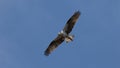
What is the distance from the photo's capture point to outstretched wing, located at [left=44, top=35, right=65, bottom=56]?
105812 millimetres

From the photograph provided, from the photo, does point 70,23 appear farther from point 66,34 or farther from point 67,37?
point 67,37

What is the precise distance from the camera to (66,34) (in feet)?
344

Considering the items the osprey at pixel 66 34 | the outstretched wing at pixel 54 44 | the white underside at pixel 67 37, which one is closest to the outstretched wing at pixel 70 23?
the osprey at pixel 66 34

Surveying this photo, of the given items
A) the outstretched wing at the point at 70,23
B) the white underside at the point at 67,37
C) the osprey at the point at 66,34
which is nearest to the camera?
the white underside at the point at 67,37

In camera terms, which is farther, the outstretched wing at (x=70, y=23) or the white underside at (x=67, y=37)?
the outstretched wing at (x=70, y=23)

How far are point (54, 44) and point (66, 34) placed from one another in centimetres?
251

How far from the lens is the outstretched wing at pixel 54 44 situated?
105812 millimetres

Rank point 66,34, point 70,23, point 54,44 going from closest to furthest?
point 66,34
point 70,23
point 54,44

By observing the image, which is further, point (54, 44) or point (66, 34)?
point (54, 44)

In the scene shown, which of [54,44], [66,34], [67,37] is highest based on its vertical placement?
[54,44]

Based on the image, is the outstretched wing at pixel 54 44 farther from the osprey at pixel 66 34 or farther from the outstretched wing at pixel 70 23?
the outstretched wing at pixel 70 23

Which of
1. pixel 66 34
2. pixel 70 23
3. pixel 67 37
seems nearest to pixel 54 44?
pixel 66 34

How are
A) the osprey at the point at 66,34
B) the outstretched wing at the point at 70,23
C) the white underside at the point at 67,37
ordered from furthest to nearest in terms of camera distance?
the outstretched wing at the point at 70,23, the osprey at the point at 66,34, the white underside at the point at 67,37

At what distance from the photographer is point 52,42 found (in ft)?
350
